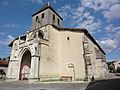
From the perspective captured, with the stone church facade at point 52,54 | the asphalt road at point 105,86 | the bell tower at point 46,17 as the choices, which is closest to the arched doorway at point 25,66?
the stone church facade at point 52,54

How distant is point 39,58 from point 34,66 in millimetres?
1568

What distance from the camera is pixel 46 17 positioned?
87.4 feet

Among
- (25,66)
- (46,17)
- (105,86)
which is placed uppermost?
(46,17)

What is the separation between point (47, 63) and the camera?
2166cm

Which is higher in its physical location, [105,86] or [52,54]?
[52,54]

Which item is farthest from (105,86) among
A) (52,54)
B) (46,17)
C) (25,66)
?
(46,17)

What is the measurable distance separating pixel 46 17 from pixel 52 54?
320 inches

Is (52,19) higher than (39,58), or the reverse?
(52,19)

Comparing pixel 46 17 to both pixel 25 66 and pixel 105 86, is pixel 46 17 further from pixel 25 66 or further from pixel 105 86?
pixel 105 86

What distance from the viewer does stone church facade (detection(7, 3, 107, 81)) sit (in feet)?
68.8

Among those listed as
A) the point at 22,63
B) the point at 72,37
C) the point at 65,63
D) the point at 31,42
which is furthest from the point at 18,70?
the point at 72,37

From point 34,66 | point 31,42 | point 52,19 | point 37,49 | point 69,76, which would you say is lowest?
point 69,76

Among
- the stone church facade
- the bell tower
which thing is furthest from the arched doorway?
the bell tower

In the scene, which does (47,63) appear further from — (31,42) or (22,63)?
(22,63)
